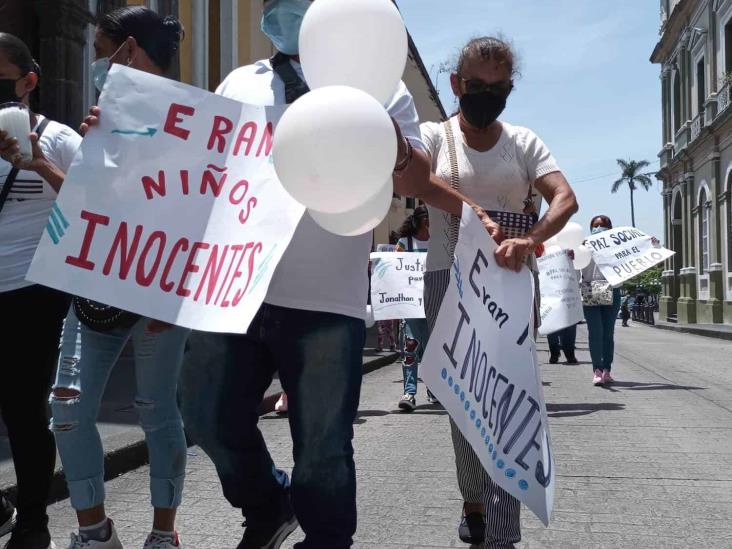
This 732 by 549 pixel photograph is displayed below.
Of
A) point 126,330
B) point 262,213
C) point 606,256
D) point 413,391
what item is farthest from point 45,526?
point 606,256

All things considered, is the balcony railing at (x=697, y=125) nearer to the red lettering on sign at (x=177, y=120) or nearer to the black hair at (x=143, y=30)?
the black hair at (x=143, y=30)

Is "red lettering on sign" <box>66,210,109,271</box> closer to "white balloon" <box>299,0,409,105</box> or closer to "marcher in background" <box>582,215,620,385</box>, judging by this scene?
"white balloon" <box>299,0,409,105</box>

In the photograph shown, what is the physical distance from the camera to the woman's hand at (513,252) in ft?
9.04

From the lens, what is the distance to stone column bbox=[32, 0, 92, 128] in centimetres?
938

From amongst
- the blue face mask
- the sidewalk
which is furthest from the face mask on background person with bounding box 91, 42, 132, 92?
the sidewalk

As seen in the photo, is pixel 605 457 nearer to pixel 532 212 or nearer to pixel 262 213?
pixel 532 212

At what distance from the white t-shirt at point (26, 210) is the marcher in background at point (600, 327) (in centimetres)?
666

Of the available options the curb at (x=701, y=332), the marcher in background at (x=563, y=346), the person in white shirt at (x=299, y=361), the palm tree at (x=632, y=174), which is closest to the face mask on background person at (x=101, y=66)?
the person in white shirt at (x=299, y=361)

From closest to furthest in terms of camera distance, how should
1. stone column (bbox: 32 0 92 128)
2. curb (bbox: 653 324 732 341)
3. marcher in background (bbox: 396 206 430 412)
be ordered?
1. marcher in background (bbox: 396 206 430 412)
2. stone column (bbox: 32 0 92 128)
3. curb (bbox: 653 324 732 341)

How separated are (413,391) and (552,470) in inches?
178

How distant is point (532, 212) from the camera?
10.3ft

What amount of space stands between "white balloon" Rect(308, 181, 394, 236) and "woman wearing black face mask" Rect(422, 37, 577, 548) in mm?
704

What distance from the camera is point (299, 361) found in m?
2.33

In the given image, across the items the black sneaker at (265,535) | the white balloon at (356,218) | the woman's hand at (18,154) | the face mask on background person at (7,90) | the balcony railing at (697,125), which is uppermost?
the balcony railing at (697,125)
